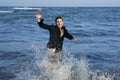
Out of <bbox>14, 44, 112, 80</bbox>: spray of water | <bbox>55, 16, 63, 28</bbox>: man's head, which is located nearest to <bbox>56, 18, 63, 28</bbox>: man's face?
<bbox>55, 16, 63, 28</bbox>: man's head

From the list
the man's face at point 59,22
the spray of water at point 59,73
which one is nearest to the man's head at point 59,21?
the man's face at point 59,22

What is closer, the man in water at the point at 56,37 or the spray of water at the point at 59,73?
the man in water at the point at 56,37

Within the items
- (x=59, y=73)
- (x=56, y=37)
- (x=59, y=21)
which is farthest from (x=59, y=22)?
(x=59, y=73)

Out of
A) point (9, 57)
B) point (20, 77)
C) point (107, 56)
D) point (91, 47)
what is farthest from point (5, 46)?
point (20, 77)

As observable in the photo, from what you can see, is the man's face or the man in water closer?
the man's face

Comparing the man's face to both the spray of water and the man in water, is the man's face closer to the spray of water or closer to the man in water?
the man in water

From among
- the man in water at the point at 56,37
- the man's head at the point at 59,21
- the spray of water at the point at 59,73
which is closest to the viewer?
the man's head at the point at 59,21

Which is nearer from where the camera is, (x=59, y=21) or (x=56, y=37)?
(x=59, y=21)

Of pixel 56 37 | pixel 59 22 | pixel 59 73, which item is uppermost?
pixel 59 22

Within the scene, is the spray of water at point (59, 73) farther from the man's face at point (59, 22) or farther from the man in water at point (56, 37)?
the man's face at point (59, 22)

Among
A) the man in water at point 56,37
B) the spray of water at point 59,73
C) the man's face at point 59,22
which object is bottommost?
the spray of water at point 59,73

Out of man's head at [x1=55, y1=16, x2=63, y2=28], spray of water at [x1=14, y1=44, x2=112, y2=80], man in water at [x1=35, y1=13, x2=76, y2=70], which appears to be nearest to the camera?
man's head at [x1=55, y1=16, x2=63, y2=28]

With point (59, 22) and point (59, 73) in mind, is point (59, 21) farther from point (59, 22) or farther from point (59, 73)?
point (59, 73)

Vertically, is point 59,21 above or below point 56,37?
above
